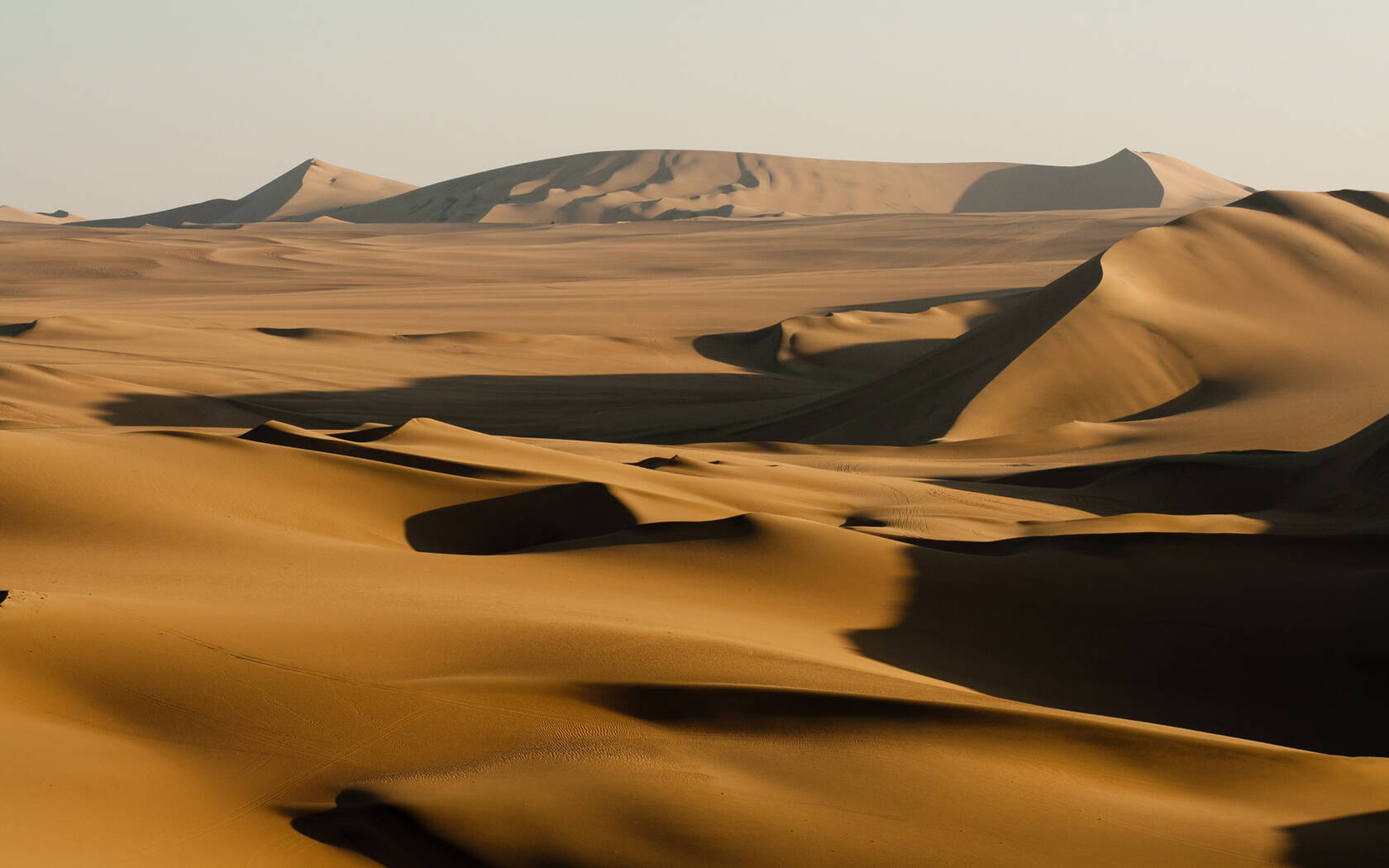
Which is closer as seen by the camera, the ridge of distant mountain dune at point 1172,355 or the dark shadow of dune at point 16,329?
the ridge of distant mountain dune at point 1172,355

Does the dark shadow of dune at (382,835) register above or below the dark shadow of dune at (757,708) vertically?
below

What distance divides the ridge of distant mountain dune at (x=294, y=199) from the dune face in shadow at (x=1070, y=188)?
50256 mm

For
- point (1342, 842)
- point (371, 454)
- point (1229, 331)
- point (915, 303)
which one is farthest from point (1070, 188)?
point (1342, 842)

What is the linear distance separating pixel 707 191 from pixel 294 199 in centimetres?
3539

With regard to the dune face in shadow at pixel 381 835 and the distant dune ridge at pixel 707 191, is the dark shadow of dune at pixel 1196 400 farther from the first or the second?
the distant dune ridge at pixel 707 191

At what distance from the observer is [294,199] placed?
117 m

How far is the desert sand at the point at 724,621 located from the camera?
3705 mm

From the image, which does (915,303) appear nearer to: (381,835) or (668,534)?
(668,534)

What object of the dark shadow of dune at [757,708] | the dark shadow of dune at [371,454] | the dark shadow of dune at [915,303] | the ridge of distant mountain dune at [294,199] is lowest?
the dark shadow of dune at [757,708]

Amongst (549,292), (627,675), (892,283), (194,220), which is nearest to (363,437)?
(627,675)

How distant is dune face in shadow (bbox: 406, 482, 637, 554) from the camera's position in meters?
8.20

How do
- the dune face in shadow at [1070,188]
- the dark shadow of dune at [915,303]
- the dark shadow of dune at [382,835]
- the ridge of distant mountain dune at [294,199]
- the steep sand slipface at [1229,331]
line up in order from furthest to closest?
the ridge of distant mountain dune at [294,199] < the dune face in shadow at [1070,188] < the dark shadow of dune at [915,303] < the steep sand slipface at [1229,331] < the dark shadow of dune at [382,835]

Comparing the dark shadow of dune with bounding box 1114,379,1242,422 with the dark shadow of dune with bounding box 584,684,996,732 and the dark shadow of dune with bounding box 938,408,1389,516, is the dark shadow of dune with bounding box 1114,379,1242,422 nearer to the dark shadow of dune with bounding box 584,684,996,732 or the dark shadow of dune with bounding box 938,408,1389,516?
the dark shadow of dune with bounding box 938,408,1389,516

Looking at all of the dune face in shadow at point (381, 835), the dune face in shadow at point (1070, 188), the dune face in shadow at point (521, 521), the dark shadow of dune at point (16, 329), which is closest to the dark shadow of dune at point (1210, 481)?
the dune face in shadow at point (521, 521)
